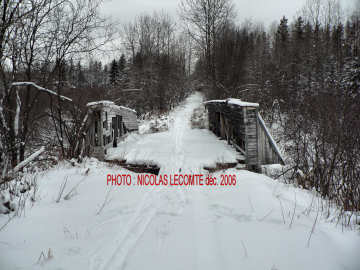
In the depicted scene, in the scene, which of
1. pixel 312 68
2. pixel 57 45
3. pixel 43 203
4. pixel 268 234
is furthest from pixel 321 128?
pixel 312 68

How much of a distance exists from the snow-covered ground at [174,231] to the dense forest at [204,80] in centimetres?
86

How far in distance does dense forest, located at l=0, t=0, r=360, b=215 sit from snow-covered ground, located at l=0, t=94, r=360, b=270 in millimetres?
862

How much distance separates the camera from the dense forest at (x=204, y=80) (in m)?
3.67

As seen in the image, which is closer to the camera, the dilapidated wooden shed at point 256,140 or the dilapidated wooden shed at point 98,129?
the dilapidated wooden shed at point 256,140

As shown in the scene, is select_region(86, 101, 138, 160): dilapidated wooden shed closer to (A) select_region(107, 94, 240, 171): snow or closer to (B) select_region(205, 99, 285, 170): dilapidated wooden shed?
(A) select_region(107, 94, 240, 171): snow

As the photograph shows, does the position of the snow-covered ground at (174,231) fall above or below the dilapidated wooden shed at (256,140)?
below

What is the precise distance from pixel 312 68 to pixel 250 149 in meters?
15.7

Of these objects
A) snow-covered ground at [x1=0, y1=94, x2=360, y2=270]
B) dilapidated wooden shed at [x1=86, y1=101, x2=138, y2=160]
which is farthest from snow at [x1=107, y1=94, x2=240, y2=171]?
snow-covered ground at [x1=0, y1=94, x2=360, y2=270]

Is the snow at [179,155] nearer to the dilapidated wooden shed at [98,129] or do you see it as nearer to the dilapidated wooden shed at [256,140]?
the dilapidated wooden shed at [98,129]

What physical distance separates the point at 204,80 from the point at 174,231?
608 inches

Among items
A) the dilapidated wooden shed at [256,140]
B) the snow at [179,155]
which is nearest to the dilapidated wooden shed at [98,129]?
the snow at [179,155]

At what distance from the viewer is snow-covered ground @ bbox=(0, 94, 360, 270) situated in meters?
1.56

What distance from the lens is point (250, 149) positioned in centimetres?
470

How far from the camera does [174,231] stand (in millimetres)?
2033
